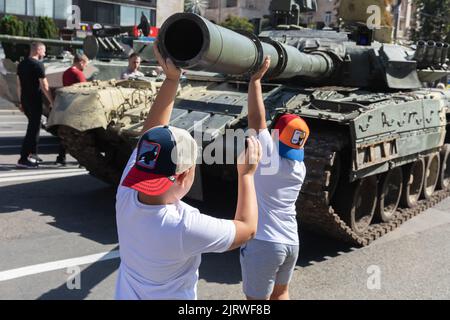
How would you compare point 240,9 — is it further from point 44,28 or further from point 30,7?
point 44,28

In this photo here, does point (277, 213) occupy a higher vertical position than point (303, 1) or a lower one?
lower

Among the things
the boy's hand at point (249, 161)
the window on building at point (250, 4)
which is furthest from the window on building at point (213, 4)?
the boy's hand at point (249, 161)

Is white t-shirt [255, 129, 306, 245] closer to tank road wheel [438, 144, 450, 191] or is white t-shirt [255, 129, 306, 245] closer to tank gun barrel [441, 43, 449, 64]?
tank gun barrel [441, 43, 449, 64]

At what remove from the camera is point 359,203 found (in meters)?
6.69

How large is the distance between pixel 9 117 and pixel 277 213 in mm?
14763

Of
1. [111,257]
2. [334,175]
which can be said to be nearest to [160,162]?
[111,257]

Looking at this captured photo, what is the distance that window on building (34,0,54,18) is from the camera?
34741mm

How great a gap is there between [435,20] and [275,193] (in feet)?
117

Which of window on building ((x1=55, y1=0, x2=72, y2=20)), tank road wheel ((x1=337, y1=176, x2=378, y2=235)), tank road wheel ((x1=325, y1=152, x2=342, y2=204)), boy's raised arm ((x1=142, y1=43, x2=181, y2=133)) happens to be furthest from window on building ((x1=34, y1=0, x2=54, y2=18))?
boy's raised arm ((x1=142, y1=43, x2=181, y2=133))

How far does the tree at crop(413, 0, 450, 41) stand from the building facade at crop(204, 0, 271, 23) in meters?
28.3

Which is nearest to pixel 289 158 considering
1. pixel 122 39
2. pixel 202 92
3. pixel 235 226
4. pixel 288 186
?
pixel 288 186

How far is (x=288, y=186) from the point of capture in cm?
375

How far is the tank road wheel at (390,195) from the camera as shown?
697 centimetres
